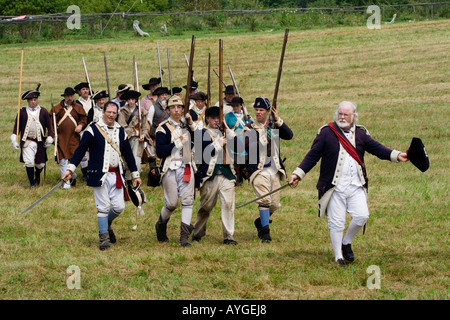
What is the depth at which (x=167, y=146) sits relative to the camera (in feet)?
33.4

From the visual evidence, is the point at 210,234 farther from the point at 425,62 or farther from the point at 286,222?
the point at 425,62

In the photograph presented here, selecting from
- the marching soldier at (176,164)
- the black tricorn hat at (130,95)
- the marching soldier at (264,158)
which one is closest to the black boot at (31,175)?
the black tricorn hat at (130,95)

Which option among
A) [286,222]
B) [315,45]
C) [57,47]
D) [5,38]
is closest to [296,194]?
[286,222]

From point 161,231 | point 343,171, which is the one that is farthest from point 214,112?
point 343,171

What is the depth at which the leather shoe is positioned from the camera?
30.3 ft

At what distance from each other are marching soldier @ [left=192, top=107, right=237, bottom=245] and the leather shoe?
5.47 ft

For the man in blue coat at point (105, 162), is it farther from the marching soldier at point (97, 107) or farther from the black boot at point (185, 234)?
the marching soldier at point (97, 107)

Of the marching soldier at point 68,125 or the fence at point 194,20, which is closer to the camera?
the marching soldier at point 68,125

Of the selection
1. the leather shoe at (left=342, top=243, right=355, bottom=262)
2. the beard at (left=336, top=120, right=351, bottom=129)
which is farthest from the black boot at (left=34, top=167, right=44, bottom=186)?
the beard at (left=336, top=120, right=351, bottom=129)

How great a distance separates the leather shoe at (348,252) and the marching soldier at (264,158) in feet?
4.69

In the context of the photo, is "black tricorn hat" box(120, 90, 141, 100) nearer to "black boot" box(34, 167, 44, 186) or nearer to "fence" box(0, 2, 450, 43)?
"black boot" box(34, 167, 44, 186)

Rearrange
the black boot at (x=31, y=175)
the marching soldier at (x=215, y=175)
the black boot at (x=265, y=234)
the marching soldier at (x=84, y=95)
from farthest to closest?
1. the marching soldier at (x=84, y=95)
2. the black boot at (x=31, y=175)
3. the black boot at (x=265, y=234)
4. the marching soldier at (x=215, y=175)

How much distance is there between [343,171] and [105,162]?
3170mm

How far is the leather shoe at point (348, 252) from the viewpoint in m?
9.23
